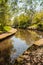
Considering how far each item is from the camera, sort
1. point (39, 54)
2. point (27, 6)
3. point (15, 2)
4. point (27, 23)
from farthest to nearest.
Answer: point (27, 23)
point (39, 54)
point (27, 6)
point (15, 2)

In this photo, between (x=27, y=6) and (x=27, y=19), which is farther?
(x=27, y=19)

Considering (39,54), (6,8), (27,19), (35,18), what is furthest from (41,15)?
(39,54)

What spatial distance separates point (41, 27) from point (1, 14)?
62.4ft

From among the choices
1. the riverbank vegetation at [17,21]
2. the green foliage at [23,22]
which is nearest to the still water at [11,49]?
the riverbank vegetation at [17,21]

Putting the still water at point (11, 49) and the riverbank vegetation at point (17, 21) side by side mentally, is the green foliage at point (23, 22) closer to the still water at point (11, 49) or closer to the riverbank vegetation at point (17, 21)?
the riverbank vegetation at point (17, 21)

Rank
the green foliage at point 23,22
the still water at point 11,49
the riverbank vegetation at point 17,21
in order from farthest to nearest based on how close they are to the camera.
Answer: the green foliage at point 23,22, the riverbank vegetation at point 17,21, the still water at point 11,49

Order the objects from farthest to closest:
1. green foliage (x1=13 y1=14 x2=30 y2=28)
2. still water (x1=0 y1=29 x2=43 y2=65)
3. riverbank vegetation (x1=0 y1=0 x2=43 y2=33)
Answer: green foliage (x1=13 y1=14 x2=30 y2=28), riverbank vegetation (x1=0 y1=0 x2=43 y2=33), still water (x1=0 y1=29 x2=43 y2=65)

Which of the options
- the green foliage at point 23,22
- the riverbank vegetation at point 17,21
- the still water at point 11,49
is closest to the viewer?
the still water at point 11,49

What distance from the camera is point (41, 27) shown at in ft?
155

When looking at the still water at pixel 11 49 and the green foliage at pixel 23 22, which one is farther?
the green foliage at pixel 23 22

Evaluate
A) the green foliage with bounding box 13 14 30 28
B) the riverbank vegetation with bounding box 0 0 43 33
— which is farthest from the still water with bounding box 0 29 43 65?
the green foliage with bounding box 13 14 30 28

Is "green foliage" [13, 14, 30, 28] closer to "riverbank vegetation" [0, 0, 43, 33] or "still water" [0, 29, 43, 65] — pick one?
"riverbank vegetation" [0, 0, 43, 33]

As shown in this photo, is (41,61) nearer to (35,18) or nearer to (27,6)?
(27,6)

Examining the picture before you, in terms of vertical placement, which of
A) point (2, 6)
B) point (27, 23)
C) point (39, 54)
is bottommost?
point (27, 23)
